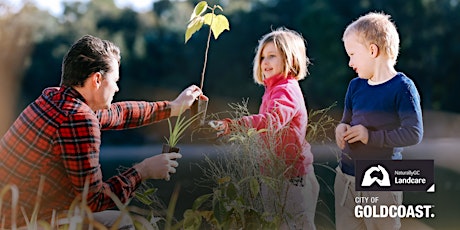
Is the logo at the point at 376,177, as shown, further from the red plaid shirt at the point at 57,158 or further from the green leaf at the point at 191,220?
the red plaid shirt at the point at 57,158

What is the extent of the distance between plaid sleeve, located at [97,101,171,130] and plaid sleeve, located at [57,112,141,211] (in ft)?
0.79

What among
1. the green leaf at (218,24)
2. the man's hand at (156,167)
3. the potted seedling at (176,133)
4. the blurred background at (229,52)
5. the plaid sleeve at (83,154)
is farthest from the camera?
the blurred background at (229,52)

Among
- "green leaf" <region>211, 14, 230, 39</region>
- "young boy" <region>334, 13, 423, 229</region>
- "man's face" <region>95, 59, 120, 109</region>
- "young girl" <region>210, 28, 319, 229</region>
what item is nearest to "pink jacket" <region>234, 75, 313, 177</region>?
"young girl" <region>210, 28, 319, 229</region>

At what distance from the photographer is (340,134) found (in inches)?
77.9

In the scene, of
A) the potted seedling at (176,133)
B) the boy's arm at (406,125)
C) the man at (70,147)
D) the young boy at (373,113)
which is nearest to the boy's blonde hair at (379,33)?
the young boy at (373,113)

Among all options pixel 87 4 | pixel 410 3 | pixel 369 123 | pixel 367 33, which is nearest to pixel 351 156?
pixel 369 123

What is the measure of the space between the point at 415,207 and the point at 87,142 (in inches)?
34.5

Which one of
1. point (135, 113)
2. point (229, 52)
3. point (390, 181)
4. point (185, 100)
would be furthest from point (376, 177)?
point (229, 52)

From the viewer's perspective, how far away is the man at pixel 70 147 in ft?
5.36

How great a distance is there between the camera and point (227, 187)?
1.87m

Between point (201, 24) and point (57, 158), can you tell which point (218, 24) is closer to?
point (201, 24)

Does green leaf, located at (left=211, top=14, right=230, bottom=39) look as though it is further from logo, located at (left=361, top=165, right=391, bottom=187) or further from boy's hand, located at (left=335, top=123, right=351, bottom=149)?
logo, located at (left=361, top=165, right=391, bottom=187)

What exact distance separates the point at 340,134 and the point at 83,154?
26.8 inches

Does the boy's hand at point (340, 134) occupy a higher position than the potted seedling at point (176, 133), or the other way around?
the boy's hand at point (340, 134)
